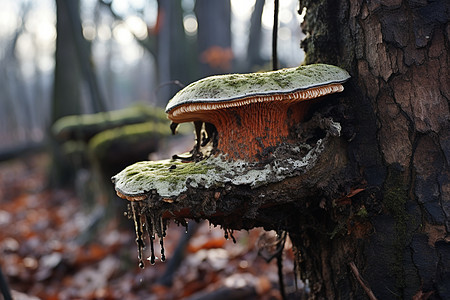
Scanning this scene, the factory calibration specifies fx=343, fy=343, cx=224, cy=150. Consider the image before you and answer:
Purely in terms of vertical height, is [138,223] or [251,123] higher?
[251,123]

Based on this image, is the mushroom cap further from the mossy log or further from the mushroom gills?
the mossy log

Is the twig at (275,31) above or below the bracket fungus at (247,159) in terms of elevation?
above

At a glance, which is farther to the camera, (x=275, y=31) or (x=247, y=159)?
(x=275, y=31)

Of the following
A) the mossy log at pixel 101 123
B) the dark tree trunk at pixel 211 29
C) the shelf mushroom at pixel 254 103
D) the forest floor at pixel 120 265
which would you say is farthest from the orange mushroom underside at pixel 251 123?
the dark tree trunk at pixel 211 29

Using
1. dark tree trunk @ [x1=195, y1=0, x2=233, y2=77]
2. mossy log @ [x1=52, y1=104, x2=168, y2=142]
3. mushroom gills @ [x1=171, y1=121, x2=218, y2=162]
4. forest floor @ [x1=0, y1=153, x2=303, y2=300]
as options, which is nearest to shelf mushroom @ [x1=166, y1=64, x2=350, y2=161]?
mushroom gills @ [x1=171, y1=121, x2=218, y2=162]

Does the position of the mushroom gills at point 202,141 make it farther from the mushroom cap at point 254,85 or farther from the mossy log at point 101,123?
the mossy log at point 101,123

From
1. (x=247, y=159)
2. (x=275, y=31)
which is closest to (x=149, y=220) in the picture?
(x=247, y=159)

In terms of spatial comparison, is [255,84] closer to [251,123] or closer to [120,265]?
[251,123]
